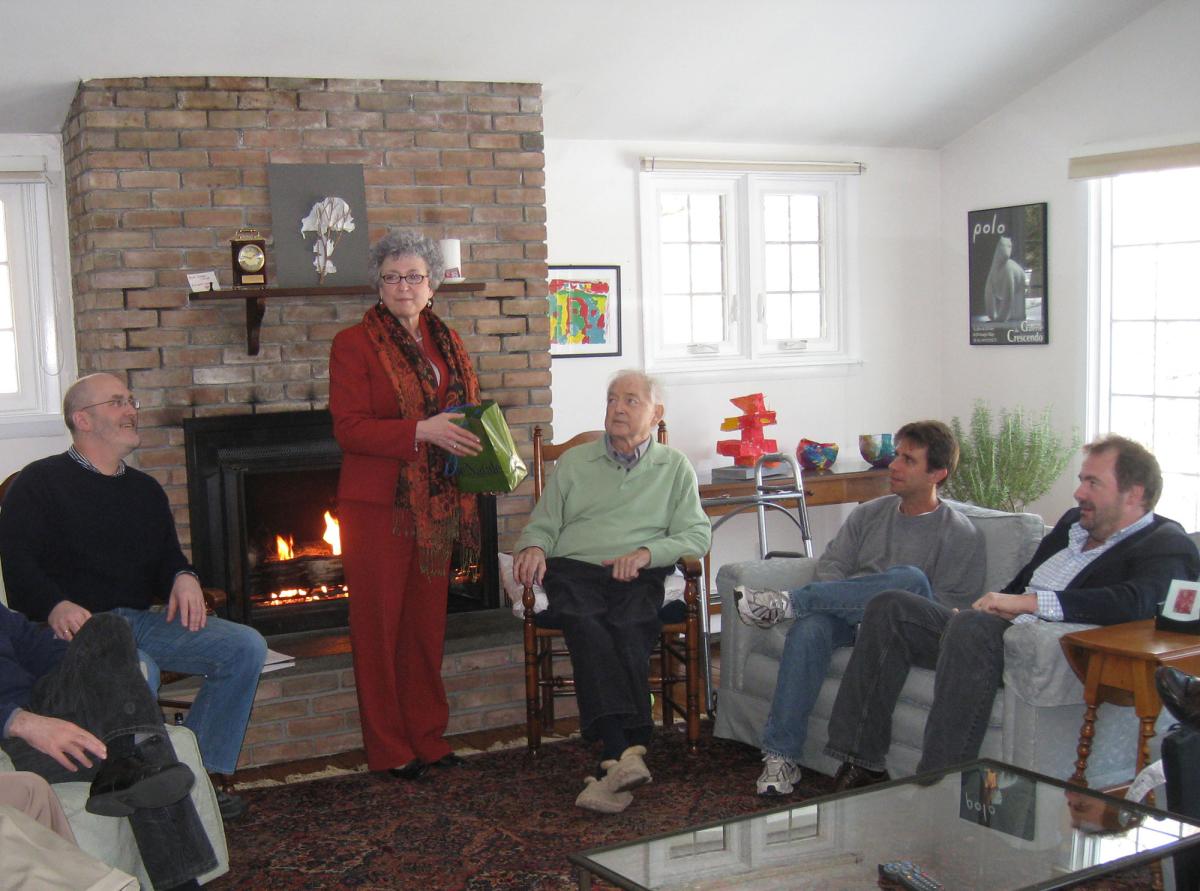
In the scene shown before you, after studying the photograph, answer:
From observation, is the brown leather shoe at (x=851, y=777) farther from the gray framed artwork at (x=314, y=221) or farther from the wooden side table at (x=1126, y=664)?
the gray framed artwork at (x=314, y=221)

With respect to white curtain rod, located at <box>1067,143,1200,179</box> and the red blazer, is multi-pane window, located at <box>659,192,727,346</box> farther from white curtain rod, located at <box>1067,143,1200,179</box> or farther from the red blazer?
the red blazer

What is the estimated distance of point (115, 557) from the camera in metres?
3.43

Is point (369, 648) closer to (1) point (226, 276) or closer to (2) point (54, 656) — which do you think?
(2) point (54, 656)

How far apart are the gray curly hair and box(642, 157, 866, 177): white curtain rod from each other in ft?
6.24

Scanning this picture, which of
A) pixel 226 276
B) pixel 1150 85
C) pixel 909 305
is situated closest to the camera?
pixel 226 276

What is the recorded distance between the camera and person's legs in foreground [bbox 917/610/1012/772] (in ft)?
10.4

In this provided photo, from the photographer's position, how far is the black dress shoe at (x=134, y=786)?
2.58 meters

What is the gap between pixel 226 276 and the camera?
4.31m

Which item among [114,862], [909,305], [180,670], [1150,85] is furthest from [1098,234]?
[114,862]

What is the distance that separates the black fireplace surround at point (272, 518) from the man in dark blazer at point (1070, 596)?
178 centimetres

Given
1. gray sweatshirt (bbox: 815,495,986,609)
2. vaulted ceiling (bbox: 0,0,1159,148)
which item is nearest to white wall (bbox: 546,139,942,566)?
vaulted ceiling (bbox: 0,0,1159,148)

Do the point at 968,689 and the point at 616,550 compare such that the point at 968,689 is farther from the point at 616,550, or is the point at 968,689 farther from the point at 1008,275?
the point at 1008,275

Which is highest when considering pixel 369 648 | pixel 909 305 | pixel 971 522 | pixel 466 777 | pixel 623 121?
pixel 623 121

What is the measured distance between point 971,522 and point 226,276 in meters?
2.53
